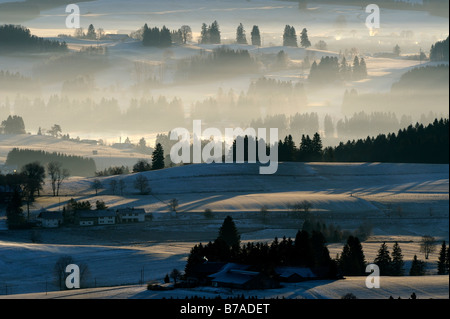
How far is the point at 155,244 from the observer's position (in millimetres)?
122062

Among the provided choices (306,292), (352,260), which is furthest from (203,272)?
(352,260)

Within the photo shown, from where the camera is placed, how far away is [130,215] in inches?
5389

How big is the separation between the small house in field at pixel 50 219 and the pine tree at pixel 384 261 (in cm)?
3764

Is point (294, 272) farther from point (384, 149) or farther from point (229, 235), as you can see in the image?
point (384, 149)

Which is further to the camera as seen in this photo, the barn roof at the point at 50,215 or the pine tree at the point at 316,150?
the pine tree at the point at 316,150

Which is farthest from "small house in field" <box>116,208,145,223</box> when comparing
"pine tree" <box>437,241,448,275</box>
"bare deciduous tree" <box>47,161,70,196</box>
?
"pine tree" <box>437,241,448,275</box>

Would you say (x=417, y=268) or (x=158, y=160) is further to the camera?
(x=158, y=160)

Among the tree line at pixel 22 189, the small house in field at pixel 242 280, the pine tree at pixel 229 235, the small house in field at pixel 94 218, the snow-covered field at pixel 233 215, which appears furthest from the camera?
the small house in field at pixel 94 218

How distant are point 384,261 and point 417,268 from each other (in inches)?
115

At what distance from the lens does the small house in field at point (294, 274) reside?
97.5 meters

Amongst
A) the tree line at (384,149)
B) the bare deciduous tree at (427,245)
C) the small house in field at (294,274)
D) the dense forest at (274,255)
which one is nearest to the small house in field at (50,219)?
the dense forest at (274,255)

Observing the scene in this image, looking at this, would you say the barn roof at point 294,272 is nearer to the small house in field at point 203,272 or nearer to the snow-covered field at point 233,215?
the snow-covered field at point 233,215

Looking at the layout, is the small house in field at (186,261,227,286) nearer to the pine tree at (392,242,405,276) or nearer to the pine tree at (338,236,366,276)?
the pine tree at (338,236,366,276)
